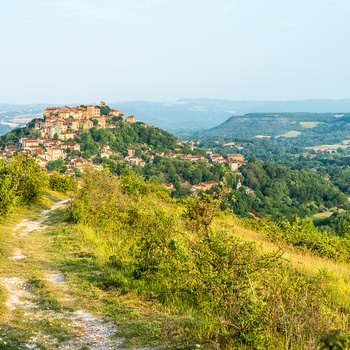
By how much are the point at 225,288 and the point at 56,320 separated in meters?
2.52

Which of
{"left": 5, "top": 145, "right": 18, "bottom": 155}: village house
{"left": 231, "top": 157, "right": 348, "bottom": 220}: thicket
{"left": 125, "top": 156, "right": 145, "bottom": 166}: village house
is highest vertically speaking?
{"left": 5, "top": 145, "right": 18, "bottom": 155}: village house

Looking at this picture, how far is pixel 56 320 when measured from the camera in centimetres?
598

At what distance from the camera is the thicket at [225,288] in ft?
15.9

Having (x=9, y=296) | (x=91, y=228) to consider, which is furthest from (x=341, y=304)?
→ (x=91, y=228)

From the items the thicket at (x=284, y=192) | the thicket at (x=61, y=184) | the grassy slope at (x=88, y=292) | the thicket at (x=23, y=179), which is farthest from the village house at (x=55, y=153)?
the grassy slope at (x=88, y=292)

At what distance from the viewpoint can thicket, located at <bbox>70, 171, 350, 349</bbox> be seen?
15.9ft

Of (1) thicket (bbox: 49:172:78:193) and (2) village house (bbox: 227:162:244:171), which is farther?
(2) village house (bbox: 227:162:244:171)

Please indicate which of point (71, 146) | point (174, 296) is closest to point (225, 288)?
point (174, 296)

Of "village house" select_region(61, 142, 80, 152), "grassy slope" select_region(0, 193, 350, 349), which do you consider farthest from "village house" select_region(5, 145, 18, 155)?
"grassy slope" select_region(0, 193, 350, 349)

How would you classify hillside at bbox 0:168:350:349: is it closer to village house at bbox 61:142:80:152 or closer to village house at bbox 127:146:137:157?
village house at bbox 61:142:80:152

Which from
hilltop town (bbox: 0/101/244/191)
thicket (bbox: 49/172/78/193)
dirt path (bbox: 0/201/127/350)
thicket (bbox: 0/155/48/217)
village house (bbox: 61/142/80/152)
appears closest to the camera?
dirt path (bbox: 0/201/127/350)

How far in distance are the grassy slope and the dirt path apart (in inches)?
3.2

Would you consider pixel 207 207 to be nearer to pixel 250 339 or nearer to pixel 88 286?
pixel 250 339

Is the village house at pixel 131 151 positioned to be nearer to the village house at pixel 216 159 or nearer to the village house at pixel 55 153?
the village house at pixel 55 153
